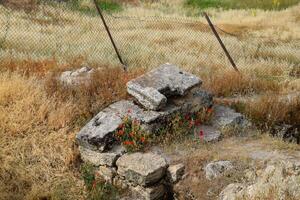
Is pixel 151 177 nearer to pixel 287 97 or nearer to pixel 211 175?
pixel 211 175

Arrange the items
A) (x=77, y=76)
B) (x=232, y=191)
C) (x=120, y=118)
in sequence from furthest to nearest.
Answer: (x=77, y=76), (x=120, y=118), (x=232, y=191)

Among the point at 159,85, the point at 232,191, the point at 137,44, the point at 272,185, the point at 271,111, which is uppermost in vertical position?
the point at 159,85

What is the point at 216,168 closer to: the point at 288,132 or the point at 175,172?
the point at 175,172

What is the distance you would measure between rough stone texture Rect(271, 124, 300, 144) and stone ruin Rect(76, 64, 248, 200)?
0.88 metres

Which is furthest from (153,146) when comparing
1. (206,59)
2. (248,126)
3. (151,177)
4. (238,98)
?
(206,59)

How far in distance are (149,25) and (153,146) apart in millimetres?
13470

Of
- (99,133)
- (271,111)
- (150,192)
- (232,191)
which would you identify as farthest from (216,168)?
(271,111)

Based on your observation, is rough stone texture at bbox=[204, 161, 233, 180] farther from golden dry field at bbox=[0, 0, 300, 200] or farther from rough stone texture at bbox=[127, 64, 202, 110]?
rough stone texture at bbox=[127, 64, 202, 110]

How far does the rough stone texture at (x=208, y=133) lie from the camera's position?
347 inches

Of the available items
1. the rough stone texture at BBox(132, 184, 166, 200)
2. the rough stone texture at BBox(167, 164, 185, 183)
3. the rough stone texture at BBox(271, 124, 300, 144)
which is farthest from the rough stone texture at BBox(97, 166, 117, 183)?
the rough stone texture at BBox(271, 124, 300, 144)

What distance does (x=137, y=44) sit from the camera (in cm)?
1616

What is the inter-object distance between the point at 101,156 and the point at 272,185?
3.14m

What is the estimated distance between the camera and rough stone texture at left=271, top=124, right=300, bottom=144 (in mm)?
9828

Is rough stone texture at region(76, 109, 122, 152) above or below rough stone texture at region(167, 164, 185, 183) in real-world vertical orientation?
above
